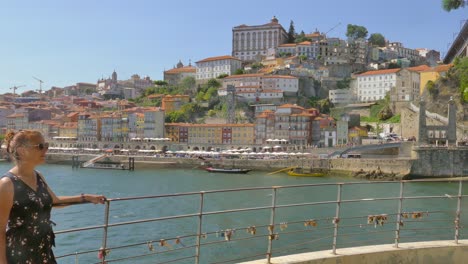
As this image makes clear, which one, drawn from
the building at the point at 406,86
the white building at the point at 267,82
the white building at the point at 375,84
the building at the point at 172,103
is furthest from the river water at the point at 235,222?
the building at the point at 172,103

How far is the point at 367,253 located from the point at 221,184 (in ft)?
91.3

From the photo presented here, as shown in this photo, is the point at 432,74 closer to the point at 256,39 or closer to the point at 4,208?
the point at 256,39

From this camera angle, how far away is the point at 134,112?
223ft

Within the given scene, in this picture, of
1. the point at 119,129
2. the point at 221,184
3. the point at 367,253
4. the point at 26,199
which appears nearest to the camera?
the point at 26,199

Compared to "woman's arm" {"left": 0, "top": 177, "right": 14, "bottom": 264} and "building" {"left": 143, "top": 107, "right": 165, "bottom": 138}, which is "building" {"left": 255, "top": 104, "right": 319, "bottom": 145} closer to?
"building" {"left": 143, "top": 107, "right": 165, "bottom": 138}

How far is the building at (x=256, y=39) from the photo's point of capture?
9031 centimetres

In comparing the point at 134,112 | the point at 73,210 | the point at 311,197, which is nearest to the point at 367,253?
the point at 73,210

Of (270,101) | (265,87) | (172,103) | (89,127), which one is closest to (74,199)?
(270,101)

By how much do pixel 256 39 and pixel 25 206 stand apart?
9122 cm

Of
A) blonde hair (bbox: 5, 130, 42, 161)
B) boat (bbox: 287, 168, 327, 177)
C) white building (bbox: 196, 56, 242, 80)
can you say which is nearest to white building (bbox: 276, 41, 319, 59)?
white building (bbox: 196, 56, 242, 80)

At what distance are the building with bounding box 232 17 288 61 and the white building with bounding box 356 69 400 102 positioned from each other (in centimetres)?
2298

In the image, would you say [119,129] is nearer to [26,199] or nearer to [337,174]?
[337,174]

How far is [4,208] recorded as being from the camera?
2.21 meters

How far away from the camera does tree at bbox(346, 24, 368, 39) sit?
93688 mm
